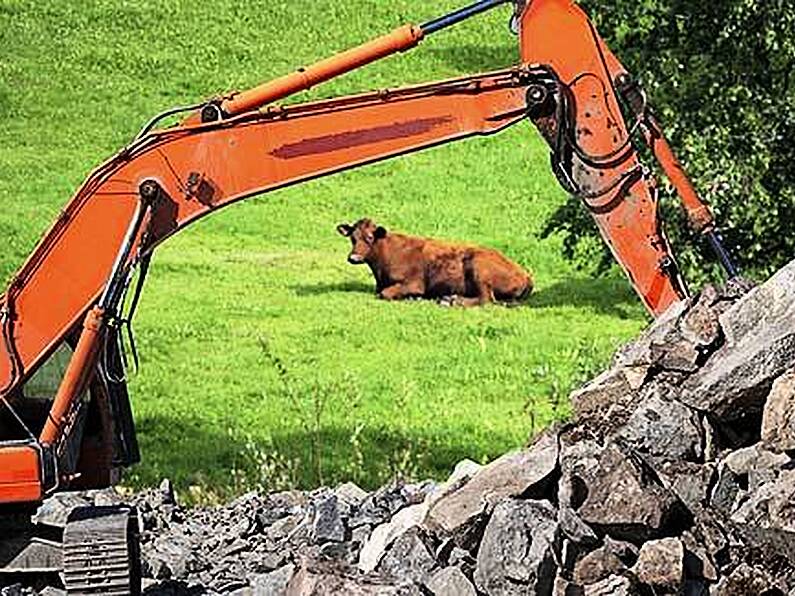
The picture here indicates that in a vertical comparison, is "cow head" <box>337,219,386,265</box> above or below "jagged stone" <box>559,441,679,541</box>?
above

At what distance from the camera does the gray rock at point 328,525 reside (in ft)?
24.7

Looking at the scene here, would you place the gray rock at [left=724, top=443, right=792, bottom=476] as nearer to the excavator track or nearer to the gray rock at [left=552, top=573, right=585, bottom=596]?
the gray rock at [left=552, top=573, right=585, bottom=596]

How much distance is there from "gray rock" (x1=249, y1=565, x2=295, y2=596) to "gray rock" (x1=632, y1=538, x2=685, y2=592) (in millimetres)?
1405

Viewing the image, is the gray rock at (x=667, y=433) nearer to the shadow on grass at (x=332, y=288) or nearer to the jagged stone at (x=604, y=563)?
the jagged stone at (x=604, y=563)

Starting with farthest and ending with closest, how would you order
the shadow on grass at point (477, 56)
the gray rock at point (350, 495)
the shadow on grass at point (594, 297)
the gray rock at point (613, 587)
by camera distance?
the shadow on grass at point (477, 56) < the shadow on grass at point (594, 297) < the gray rock at point (350, 495) < the gray rock at point (613, 587)

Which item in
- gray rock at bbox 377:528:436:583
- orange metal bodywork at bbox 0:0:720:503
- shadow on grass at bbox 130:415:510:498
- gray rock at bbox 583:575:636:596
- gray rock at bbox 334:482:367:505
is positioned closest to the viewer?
gray rock at bbox 583:575:636:596

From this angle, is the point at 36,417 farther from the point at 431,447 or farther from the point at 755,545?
the point at 431,447

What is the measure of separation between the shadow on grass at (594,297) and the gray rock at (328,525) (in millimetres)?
9274

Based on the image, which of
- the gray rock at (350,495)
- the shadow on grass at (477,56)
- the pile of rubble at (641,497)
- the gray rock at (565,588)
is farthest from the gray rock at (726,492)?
the shadow on grass at (477,56)

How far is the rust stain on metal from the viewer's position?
7.03 meters

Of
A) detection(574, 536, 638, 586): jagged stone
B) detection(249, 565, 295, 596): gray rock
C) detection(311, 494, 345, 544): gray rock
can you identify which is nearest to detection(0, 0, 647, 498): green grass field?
detection(311, 494, 345, 544): gray rock

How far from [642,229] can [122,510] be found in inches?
95.1

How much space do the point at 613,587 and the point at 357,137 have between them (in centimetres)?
216

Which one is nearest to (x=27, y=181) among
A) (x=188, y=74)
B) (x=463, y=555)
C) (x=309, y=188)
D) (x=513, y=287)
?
(x=309, y=188)
